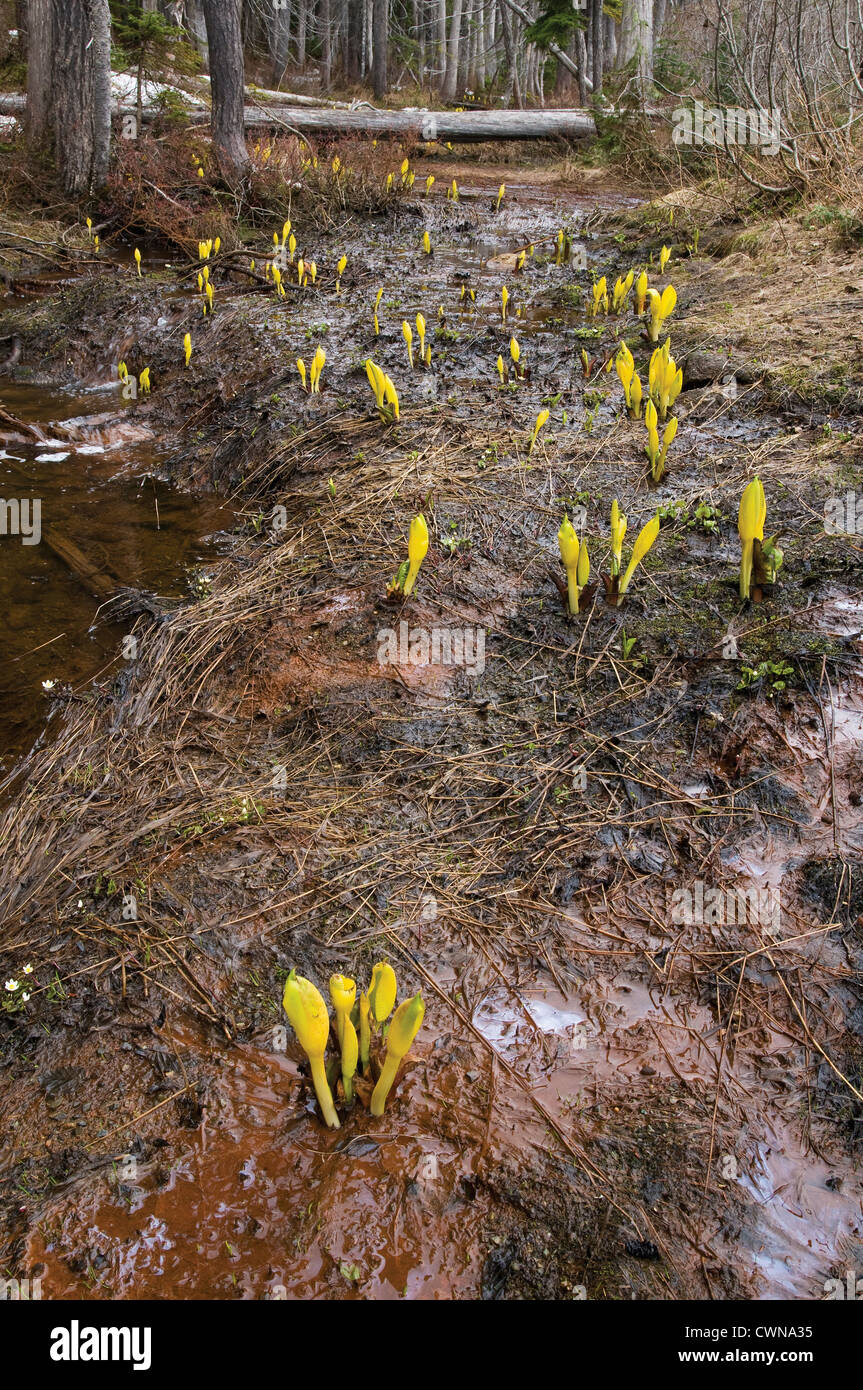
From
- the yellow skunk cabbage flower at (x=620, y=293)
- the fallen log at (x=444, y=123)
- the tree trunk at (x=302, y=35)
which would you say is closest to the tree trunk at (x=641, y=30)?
the fallen log at (x=444, y=123)

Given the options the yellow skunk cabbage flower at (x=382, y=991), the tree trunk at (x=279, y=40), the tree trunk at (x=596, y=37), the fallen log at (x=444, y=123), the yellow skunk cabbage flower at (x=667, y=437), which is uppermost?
the tree trunk at (x=279, y=40)

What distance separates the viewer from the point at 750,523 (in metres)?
2.88

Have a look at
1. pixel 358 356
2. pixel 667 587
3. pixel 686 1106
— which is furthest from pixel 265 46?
pixel 686 1106

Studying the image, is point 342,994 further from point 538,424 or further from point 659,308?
point 659,308

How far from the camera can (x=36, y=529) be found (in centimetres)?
442

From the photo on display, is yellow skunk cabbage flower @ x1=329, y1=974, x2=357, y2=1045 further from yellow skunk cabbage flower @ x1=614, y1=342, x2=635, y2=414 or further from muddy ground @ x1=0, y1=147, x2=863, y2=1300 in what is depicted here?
yellow skunk cabbage flower @ x1=614, y1=342, x2=635, y2=414

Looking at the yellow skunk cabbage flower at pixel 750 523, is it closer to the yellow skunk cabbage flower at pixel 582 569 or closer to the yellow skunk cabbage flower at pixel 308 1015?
the yellow skunk cabbage flower at pixel 582 569

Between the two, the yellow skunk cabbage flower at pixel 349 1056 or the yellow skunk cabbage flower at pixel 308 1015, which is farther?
the yellow skunk cabbage flower at pixel 349 1056

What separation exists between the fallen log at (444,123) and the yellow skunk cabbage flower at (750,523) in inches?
569

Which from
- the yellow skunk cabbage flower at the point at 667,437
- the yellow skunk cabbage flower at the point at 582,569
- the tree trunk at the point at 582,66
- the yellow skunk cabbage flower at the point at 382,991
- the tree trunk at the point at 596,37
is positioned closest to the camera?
the yellow skunk cabbage flower at the point at 382,991

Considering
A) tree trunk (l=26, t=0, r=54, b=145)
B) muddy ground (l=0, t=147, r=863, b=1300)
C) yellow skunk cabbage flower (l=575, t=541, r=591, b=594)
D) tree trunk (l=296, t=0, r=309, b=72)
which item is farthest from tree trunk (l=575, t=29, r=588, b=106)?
yellow skunk cabbage flower (l=575, t=541, r=591, b=594)

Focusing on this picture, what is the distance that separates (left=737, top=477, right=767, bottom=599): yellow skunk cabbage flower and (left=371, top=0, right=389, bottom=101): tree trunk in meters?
25.6

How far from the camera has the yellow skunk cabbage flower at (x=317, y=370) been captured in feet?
16.4

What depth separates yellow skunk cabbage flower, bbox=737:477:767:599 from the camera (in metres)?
2.81
